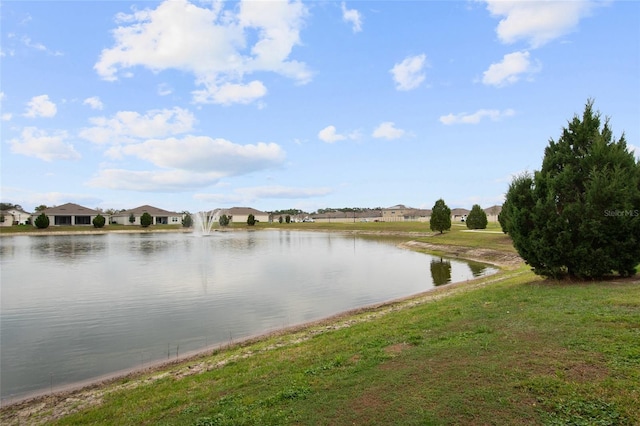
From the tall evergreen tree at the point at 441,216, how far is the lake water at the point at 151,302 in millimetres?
27267

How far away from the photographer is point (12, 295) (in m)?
20.6

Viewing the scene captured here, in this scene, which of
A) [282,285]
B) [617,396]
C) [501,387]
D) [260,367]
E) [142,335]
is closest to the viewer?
[617,396]

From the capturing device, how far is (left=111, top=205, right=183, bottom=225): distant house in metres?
120

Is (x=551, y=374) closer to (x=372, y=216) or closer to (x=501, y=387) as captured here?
(x=501, y=387)

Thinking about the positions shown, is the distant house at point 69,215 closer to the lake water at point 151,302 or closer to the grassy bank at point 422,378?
the lake water at point 151,302

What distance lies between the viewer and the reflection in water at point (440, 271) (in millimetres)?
25672

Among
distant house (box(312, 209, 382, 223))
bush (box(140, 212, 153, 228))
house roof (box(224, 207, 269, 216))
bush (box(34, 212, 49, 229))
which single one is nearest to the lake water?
bush (box(34, 212, 49, 229))

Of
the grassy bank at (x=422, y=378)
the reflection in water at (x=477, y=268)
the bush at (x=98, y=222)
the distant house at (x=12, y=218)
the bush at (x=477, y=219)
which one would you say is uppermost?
the distant house at (x=12, y=218)

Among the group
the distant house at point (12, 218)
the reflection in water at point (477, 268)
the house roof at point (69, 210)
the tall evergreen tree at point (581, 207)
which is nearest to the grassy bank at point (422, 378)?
the tall evergreen tree at point (581, 207)

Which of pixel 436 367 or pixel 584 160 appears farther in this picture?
pixel 584 160

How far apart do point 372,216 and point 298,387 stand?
18038cm

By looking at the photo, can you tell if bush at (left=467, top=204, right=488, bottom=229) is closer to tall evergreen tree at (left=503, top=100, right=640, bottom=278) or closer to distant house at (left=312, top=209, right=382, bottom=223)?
tall evergreen tree at (left=503, top=100, right=640, bottom=278)

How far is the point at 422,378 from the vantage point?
6.23 metres

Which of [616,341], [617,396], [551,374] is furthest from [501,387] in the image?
[616,341]
